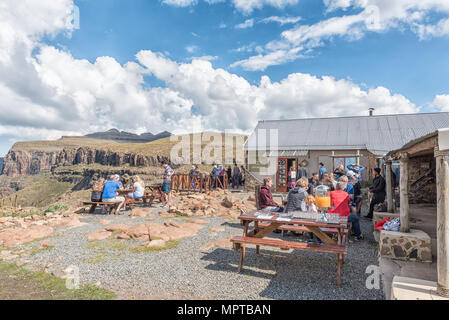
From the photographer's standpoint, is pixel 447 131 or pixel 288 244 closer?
pixel 447 131

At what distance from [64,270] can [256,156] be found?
13443mm

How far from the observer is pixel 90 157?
105125 millimetres

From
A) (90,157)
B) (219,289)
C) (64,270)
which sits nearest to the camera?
(219,289)

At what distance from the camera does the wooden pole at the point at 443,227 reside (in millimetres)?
2889

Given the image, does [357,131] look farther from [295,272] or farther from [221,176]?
[295,272]

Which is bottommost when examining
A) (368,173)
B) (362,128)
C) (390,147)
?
(368,173)

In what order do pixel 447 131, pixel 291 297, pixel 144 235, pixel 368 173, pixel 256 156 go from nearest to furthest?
pixel 447 131
pixel 291 297
pixel 144 235
pixel 368 173
pixel 256 156

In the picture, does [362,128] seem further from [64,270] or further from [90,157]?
[90,157]

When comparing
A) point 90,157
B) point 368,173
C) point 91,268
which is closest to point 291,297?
point 91,268

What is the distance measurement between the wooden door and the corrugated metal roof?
907 mm

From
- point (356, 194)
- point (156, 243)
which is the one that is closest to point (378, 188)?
point (356, 194)

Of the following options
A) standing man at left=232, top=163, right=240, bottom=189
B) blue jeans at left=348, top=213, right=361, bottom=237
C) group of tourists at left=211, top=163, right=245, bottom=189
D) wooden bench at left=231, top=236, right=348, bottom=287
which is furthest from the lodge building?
wooden bench at left=231, top=236, right=348, bottom=287

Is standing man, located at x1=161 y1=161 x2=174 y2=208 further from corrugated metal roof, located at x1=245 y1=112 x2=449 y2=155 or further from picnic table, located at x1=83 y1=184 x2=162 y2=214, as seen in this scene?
corrugated metal roof, located at x1=245 y1=112 x2=449 y2=155

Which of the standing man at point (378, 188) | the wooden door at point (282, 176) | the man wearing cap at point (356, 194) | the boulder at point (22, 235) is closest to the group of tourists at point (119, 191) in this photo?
the boulder at point (22, 235)
